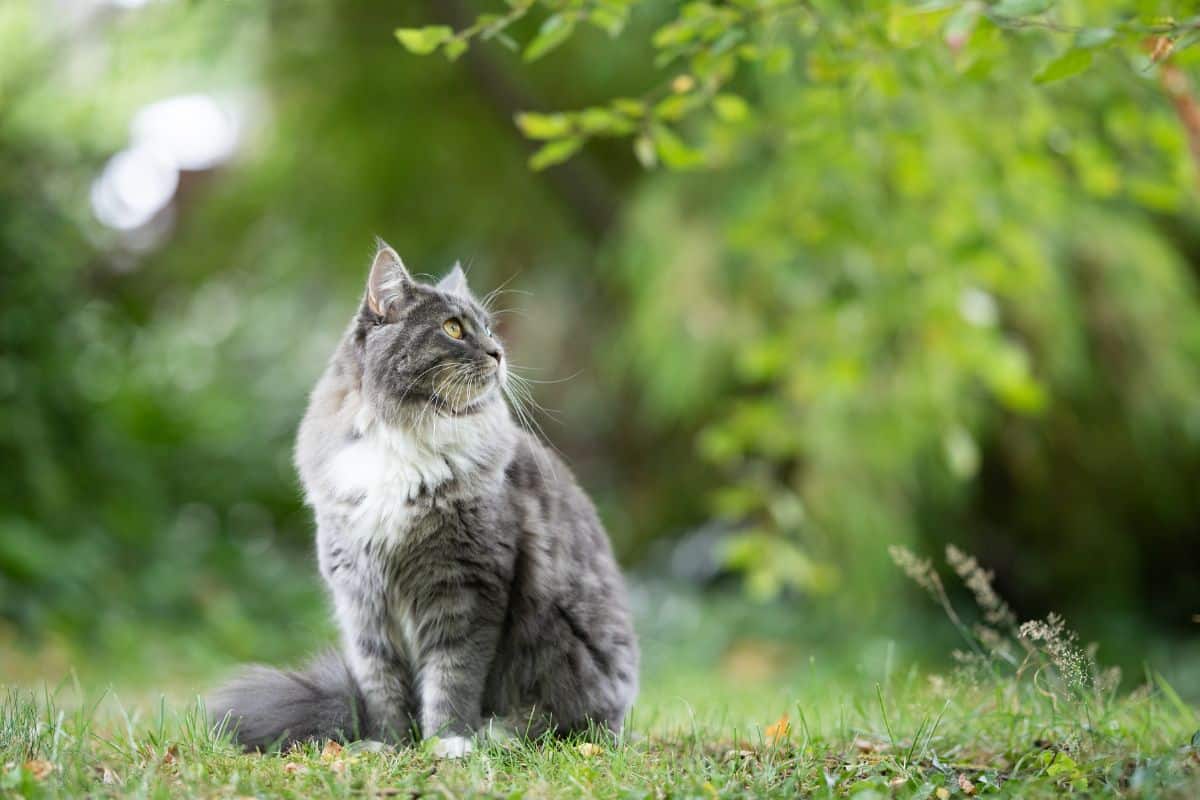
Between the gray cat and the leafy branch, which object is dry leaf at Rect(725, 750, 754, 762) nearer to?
the gray cat

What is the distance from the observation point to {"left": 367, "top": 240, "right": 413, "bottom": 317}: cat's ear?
105 inches

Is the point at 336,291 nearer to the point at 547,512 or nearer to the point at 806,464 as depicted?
the point at 806,464

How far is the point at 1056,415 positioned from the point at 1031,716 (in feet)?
12.0

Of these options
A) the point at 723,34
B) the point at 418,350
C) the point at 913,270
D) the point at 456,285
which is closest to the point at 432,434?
the point at 418,350

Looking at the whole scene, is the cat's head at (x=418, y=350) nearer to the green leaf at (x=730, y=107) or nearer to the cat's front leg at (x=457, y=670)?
the cat's front leg at (x=457, y=670)

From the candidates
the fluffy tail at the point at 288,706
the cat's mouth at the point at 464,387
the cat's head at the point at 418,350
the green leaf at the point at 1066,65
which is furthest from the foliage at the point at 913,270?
the fluffy tail at the point at 288,706

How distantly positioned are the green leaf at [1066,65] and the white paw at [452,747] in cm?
184

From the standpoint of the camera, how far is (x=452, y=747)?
2.40 m

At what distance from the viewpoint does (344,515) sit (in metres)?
2.62

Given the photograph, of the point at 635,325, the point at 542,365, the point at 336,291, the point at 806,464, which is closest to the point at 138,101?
the point at 336,291

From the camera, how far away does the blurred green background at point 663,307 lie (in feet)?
13.0

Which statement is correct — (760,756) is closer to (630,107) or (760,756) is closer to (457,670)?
(457,670)

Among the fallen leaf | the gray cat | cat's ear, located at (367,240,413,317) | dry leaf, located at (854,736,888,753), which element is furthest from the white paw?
cat's ear, located at (367,240,413,317)

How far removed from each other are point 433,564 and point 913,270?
2.36m
